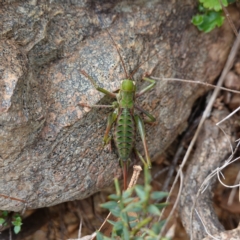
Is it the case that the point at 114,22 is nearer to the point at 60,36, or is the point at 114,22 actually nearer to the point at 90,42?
the point at 90,42

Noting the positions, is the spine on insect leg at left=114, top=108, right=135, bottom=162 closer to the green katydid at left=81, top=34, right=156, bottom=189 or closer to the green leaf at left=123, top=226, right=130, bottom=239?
the green katydid at left=81, top=34, right=156, bottom=189

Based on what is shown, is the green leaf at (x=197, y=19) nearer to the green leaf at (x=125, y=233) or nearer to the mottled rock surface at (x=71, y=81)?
the mottled rock surface at (x=71, y=81)

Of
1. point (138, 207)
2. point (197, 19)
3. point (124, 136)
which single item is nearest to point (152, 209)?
point (138, 207)

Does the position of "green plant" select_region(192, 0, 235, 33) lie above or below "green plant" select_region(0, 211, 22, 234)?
above

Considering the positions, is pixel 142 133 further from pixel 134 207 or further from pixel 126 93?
pixel 134 207

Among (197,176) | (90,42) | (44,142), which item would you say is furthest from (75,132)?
(197,176)

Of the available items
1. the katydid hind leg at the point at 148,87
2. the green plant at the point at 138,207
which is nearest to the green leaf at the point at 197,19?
the katydid hind leg at the point at 148,87

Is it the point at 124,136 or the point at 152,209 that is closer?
the point at 152,209

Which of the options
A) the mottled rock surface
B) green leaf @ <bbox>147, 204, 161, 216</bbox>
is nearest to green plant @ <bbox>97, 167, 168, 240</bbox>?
green leaf @ <bbox>147, 204, 161, 216</bbox>
